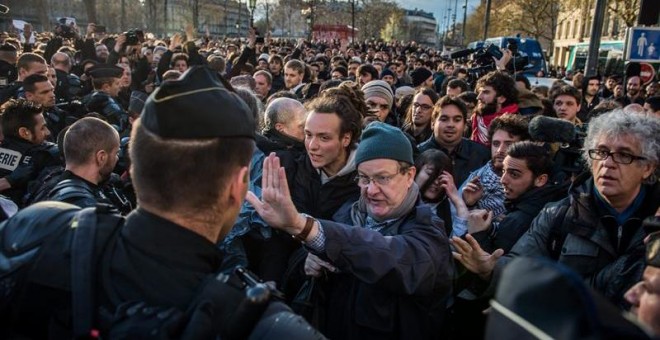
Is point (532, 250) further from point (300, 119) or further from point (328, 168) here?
point (300, 119)

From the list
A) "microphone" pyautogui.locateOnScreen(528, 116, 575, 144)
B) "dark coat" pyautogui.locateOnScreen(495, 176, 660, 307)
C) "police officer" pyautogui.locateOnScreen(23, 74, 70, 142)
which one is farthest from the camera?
"police officer" pyautogui.locateOnScreen(23, 74, 70, 142)

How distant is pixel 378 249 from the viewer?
206cm

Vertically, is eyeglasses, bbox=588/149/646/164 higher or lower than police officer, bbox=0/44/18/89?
lower

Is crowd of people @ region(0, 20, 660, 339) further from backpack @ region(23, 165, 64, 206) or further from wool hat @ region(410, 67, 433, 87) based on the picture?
wool hat @ region(410, 67, 433, 87)

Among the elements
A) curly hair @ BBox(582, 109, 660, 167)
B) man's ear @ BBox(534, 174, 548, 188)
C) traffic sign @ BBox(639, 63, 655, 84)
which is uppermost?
traffic sign @ BBox(639, 63, 655, 84)

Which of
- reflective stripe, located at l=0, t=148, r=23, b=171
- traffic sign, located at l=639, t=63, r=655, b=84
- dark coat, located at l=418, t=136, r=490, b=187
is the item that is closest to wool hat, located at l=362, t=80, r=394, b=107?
dark coat, located at l=418, t=136, r=490, b=187

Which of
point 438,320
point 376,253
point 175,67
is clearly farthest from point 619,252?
point 175,67

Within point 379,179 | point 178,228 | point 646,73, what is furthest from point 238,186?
point 646,73

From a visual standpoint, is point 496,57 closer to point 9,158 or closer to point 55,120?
point 55,120

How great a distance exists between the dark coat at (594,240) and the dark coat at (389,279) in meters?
0.48

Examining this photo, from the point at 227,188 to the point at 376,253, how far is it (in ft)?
2.79

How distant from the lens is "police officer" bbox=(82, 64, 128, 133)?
557 centimetres

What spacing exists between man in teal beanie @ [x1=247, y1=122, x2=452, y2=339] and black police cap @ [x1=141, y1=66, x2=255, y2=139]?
0.64 meters

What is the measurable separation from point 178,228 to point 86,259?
9.0 inches
